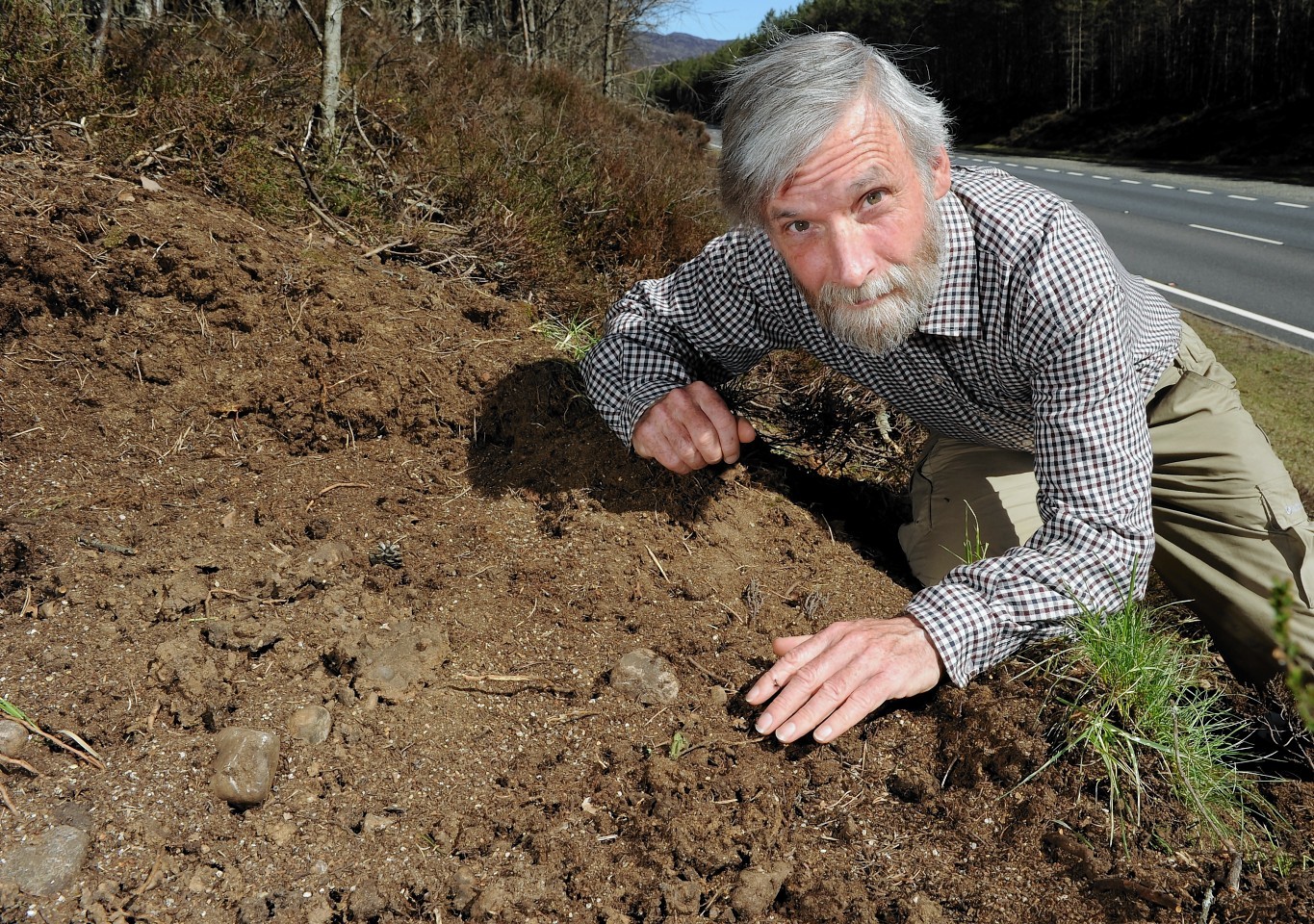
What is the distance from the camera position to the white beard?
2.28 metres

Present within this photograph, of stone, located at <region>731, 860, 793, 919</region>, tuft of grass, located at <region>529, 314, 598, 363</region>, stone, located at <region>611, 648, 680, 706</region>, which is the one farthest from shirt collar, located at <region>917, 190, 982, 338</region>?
stone, located at <region>731, 860, 793, 919</region>

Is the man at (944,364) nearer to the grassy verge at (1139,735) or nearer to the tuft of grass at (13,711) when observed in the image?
the grassy verge at (1139,735)

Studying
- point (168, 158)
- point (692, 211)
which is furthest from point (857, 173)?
point (692, 211)

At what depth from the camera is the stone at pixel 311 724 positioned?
1.88 meters

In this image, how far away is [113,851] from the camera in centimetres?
159

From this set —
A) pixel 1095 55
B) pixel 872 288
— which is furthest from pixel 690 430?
pixel 1095 55

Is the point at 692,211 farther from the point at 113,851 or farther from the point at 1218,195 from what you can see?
the point at 1218,195

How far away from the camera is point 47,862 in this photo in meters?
1.54

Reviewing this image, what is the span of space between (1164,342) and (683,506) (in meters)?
1.66

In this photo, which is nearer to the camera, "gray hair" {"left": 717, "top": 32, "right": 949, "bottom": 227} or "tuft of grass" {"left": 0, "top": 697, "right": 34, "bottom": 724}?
"tuft of grass" {"left": 0, "top": 697, "right": 34, "bottom": 724}

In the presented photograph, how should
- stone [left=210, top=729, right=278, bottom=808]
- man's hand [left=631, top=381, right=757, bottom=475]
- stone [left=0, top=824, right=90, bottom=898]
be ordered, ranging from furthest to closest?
man's hand [left=631, top=381, right=757, bottom=475], stone [left=210, top=729, right=278, bottom=808], stone [left=0, top=824, right=90, bottom=898]

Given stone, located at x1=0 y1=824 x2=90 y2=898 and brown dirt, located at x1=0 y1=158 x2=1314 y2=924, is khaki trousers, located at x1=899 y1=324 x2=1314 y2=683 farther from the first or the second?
stone, located at x1=0 y1=824 x2=90 y2=898

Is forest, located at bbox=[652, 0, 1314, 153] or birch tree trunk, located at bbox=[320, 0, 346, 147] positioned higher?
forest, located at bbox=[652, 0, 1314, 153]

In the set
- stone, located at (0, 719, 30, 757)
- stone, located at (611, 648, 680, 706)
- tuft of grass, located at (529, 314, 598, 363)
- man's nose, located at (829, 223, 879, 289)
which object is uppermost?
man's nose, located at (829, 223, 879, 289)
